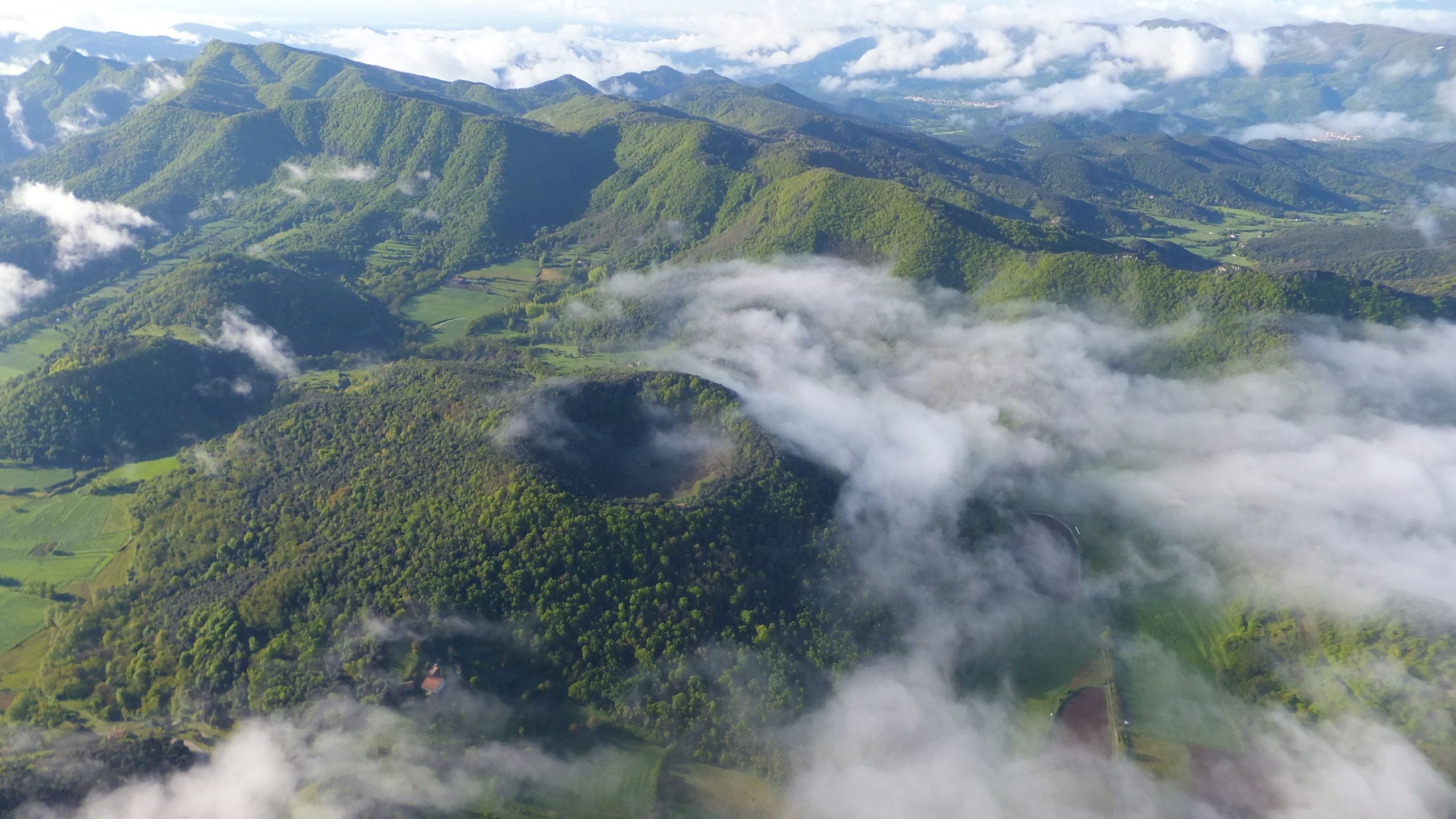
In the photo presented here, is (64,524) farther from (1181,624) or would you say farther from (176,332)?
(1181,624)

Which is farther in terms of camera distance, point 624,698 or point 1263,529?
point 1263,529

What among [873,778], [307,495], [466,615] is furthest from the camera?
[307,495]

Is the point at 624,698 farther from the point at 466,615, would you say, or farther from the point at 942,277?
the point at 942,277

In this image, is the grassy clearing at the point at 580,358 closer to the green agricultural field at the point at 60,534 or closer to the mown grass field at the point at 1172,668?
the green agricultural field at the point at 60,534

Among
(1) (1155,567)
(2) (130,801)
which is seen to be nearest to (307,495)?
(2) (130,801)

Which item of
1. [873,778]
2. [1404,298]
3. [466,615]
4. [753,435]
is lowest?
[873,778]

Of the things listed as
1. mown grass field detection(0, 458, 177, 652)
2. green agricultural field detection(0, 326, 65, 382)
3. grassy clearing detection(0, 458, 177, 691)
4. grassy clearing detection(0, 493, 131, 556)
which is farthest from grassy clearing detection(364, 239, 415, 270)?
grassy clearing detection(0, 493, 131, 556)
